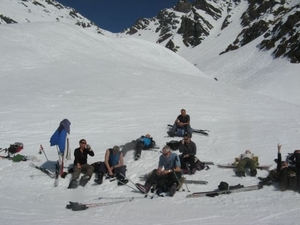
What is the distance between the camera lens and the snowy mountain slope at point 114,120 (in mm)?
6126

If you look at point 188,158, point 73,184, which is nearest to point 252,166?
point 188,158

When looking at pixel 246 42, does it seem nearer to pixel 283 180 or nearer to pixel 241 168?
pixel 241 168

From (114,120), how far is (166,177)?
8.05 meters

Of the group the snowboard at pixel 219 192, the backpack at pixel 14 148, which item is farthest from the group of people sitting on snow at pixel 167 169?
the backpack at pixel 14 148

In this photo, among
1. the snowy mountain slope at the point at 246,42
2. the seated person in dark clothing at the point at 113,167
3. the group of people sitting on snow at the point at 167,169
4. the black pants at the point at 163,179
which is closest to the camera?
the group of people sitting on snow at the point at 167,169

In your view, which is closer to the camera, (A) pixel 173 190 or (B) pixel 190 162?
(A) pixel 173 190

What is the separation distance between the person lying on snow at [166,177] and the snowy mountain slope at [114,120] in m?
0.38

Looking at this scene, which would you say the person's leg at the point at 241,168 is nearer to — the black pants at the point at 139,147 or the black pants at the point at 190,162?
the black pants at the point at 190,162

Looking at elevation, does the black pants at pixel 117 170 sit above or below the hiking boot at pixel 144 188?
above

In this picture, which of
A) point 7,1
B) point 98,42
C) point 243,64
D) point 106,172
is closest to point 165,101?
point 106,172

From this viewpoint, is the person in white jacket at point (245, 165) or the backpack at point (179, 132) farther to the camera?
the backpack at point (179, 132)

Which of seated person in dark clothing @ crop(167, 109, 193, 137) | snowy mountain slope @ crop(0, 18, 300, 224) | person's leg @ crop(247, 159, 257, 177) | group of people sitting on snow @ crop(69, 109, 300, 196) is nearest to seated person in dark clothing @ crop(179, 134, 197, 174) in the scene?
group of people sitting on snow @ crop(69, 109, 300, 196)

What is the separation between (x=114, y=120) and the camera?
15.1 m

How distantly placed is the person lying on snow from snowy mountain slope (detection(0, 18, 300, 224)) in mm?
382
